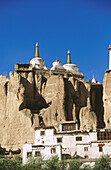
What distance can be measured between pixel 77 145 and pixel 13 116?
25459 millimetres

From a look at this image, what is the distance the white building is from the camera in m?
46.5

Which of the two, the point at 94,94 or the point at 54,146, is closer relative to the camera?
the point at 54,146

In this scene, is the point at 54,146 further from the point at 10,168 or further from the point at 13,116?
the point at 13,116

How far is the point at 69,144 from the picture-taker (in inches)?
1941

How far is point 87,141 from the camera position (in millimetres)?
49281

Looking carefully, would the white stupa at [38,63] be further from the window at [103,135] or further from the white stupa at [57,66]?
the window at [103,135]

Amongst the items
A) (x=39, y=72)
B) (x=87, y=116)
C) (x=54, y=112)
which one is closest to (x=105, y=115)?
(x=87, y=116)

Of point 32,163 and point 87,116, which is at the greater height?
point 87,116

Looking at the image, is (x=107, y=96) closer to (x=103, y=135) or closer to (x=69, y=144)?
(x=103, y=135)

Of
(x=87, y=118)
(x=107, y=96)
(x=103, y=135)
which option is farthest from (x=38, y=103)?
(x=103, y=135)

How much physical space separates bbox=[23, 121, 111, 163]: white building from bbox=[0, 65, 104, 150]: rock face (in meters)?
17.3

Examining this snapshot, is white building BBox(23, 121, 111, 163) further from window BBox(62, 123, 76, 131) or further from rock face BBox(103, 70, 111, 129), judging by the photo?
rock face BBox(103, 70, 111, 129)

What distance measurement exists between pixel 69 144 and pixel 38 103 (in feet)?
89.1

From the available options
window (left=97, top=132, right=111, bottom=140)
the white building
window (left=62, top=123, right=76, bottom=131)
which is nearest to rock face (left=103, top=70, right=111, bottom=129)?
window (left=62, top=123, right=76, bottom=131)
